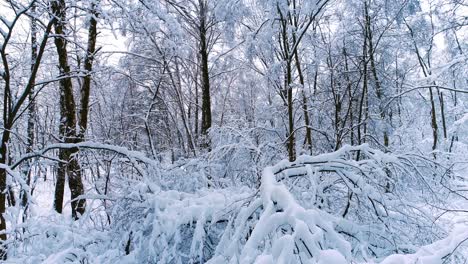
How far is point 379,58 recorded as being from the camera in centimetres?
1448

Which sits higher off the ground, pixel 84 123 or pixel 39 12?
pixel 39 12

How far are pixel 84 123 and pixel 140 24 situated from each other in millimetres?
2447

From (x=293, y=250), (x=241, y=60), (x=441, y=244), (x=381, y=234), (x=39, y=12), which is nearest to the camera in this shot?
(x=293, y=250)

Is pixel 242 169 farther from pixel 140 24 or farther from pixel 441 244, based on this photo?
pixel 441 244

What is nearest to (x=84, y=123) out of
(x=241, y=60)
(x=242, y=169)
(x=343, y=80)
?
(x=242, y=169)

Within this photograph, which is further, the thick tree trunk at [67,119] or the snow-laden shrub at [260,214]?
the thick tree trunk at [67,119]

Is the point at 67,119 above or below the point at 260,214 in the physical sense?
above

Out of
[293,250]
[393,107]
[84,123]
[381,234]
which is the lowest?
[381,234]

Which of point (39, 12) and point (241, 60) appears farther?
point (241, 60)

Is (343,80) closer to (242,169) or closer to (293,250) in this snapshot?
(242,169)

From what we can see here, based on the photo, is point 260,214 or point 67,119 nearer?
Result: point 260,214

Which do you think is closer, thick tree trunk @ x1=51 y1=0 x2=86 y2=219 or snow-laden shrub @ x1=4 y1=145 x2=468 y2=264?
snow-laden shrub @ x1=4 y1=145 x2=468 y2=264

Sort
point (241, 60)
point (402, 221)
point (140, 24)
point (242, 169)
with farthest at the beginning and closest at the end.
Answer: point (241, 60), point (140, 24), point (242, 169), point (402, 221)

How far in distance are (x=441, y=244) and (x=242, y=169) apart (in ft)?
11.4
